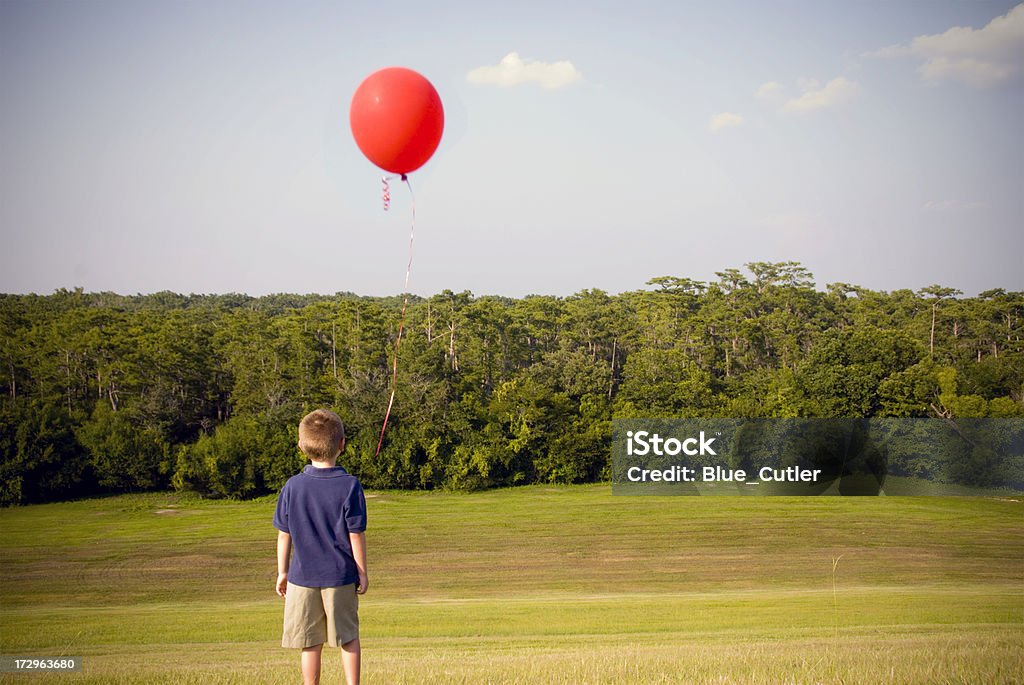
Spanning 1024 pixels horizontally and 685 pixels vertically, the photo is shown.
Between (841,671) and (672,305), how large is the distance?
44496 millimetres

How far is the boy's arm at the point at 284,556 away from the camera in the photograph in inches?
159

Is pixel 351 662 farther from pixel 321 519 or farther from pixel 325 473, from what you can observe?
pixel 325 473

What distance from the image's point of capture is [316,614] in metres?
4.08

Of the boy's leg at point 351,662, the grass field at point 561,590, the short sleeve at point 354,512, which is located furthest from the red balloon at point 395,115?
the boy's leg at point 351,662

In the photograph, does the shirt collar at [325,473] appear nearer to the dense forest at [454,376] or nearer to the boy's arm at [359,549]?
the boy's arm at [359,549]

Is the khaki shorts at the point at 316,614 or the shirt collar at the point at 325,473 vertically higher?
the shirt collar at the point at 325,473

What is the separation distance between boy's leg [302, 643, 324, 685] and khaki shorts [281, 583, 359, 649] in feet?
0.19

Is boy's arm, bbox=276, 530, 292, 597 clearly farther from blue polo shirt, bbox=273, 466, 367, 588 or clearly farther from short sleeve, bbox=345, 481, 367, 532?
short sleeve, bbox=345, 481, 367, 532

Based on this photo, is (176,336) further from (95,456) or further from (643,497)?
(643,497)

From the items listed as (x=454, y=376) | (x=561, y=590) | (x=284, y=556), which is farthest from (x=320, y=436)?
(x=454, y=376)

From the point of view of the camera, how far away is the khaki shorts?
4047mm

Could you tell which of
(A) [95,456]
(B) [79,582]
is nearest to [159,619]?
(B) [79,582]

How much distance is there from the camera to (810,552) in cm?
2420

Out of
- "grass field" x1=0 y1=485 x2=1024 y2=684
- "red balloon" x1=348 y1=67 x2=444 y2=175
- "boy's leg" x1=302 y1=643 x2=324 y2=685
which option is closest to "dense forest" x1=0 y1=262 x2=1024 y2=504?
"grass field" x1=0 y1=485 x2=1024 y2=684
